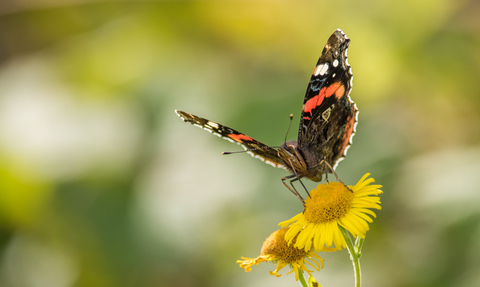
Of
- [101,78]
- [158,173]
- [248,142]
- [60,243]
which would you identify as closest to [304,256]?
[248,142]

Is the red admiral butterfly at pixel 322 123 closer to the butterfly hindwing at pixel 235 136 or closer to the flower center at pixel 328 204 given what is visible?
the butterfly hindwing at pixel 235 136

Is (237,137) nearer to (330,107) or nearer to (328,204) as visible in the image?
(330,107)

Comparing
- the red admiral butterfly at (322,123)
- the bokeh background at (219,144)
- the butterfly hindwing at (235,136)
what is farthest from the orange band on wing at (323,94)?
the bokeh background at (219,144)

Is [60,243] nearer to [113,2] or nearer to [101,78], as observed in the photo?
[101,78]

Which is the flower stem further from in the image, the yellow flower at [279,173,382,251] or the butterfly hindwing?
the butterfly hindwing

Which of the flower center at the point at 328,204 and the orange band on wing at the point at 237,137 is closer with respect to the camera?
the flower center at the point at 328,204

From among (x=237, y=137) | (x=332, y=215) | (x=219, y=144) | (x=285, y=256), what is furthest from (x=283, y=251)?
(x=219, y=144)

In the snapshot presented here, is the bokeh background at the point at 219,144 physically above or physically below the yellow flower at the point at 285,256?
above
